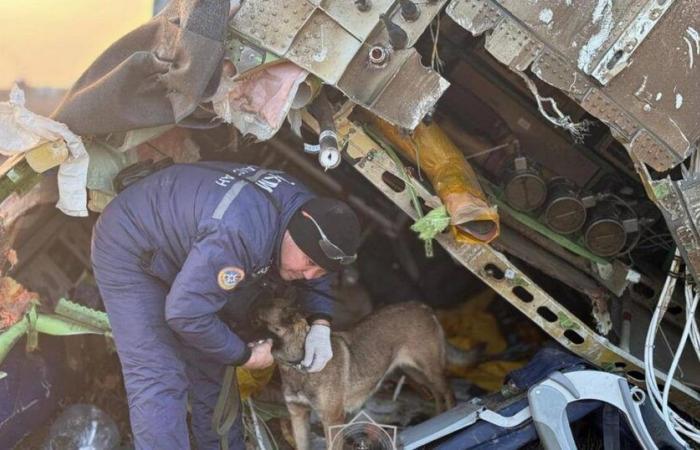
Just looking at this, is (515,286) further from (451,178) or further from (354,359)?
(354,359)

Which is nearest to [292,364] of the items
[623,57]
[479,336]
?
[479,336]

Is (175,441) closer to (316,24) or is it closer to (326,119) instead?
(326,119)

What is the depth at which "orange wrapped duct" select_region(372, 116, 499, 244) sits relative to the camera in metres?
3.96

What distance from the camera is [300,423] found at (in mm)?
4773

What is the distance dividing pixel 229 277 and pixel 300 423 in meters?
1.60

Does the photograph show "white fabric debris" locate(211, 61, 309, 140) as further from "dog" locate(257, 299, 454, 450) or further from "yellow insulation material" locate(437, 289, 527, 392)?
"yellow insulation material" locate(437, 289, 527, 392)

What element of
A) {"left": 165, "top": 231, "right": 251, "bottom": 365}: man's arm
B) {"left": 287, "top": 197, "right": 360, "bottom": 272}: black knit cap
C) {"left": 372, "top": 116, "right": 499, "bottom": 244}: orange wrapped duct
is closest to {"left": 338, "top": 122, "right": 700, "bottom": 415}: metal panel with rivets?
{"left": 372, "top": 116, "right": 499, "bottom": 244}: orange wrapped duct

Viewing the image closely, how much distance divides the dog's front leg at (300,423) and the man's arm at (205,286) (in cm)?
122

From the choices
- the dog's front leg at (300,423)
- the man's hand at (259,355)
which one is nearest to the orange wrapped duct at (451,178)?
the man's hand at (259,355)

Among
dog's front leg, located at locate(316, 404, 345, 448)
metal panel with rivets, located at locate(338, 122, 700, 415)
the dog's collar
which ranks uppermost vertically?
metal panel with rivets, located at locate(338, 122, 700, 415)

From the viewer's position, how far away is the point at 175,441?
3.91 meters

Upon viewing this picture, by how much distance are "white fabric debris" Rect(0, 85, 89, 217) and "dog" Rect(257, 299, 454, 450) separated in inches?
47.8

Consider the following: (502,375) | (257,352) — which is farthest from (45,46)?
(502,375)

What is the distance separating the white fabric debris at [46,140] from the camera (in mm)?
3818
